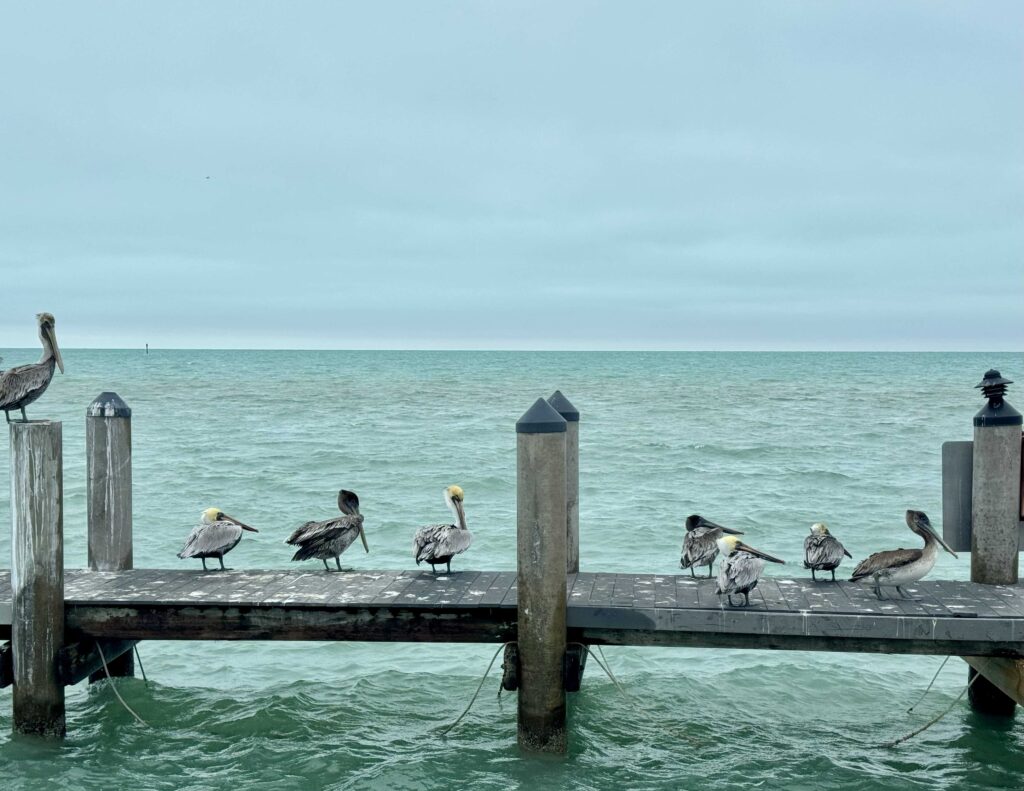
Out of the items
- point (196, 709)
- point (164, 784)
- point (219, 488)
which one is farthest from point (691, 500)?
point (164, 784)

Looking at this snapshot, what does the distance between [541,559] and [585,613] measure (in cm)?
63

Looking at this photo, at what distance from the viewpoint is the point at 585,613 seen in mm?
7621

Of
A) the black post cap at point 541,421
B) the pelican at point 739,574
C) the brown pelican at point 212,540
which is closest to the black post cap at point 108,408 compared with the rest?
the brown pelican at point 212,540

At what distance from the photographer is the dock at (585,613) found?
738cm

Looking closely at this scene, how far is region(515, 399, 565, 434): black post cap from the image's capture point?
24.0ft

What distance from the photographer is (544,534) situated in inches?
288

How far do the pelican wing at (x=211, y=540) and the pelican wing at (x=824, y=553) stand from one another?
16.3ft

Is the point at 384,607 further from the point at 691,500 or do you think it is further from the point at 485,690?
the point at 691,500

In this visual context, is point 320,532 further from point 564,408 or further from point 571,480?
point 564,408

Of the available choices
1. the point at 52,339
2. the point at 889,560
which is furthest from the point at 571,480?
the point at 52,339

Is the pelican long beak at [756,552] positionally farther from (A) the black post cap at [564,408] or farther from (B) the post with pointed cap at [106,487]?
(B) the post with pointed cap at [106,487]

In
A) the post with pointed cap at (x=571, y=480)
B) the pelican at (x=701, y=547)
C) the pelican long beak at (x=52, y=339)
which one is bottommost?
the pelican at (x=701, y=547)

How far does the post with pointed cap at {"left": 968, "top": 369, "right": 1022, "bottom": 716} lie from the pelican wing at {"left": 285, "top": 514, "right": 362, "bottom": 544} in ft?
17.9

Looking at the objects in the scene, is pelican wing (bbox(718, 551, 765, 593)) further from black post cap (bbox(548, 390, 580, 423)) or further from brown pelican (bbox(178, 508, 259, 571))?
brown pelican (bbox(178, 508, 259, 571))
